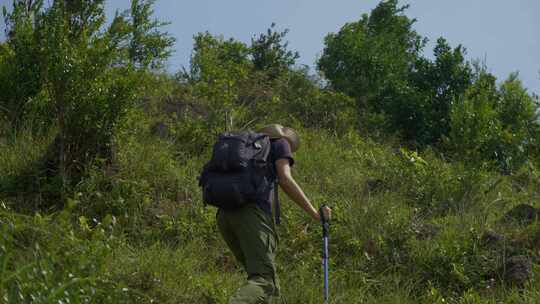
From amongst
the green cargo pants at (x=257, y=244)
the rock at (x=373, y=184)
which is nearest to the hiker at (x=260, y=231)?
the green cargo pants at (x=257, y=244)

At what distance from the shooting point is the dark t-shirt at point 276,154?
5223 mm

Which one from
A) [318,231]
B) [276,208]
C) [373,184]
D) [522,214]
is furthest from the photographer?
[373,184]

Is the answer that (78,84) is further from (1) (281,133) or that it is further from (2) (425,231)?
(2) (425,231)

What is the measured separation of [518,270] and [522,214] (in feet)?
4.91

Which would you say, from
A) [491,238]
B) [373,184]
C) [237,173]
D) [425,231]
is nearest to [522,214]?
[491,238]

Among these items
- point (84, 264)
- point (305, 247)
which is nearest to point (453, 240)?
point (305, 247)

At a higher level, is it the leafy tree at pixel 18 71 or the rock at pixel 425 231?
the leafy tree at pixel 18 71

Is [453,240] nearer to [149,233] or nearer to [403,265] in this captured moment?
[403,265]

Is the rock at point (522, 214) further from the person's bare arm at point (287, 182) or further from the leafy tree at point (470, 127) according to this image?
the person's bare arm at point (287, 182)

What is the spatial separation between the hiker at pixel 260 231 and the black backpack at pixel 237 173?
0.15ft

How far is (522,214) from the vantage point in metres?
8.23

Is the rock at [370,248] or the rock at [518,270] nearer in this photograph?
the rock at [518,270]

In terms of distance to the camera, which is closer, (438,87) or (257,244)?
(257,244)

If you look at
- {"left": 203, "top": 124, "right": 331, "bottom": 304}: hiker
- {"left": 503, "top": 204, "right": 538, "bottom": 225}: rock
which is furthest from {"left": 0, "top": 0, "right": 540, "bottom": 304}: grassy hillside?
{"left": 203, "top": 124, "right": 331, "bottom": 304}: hiker
